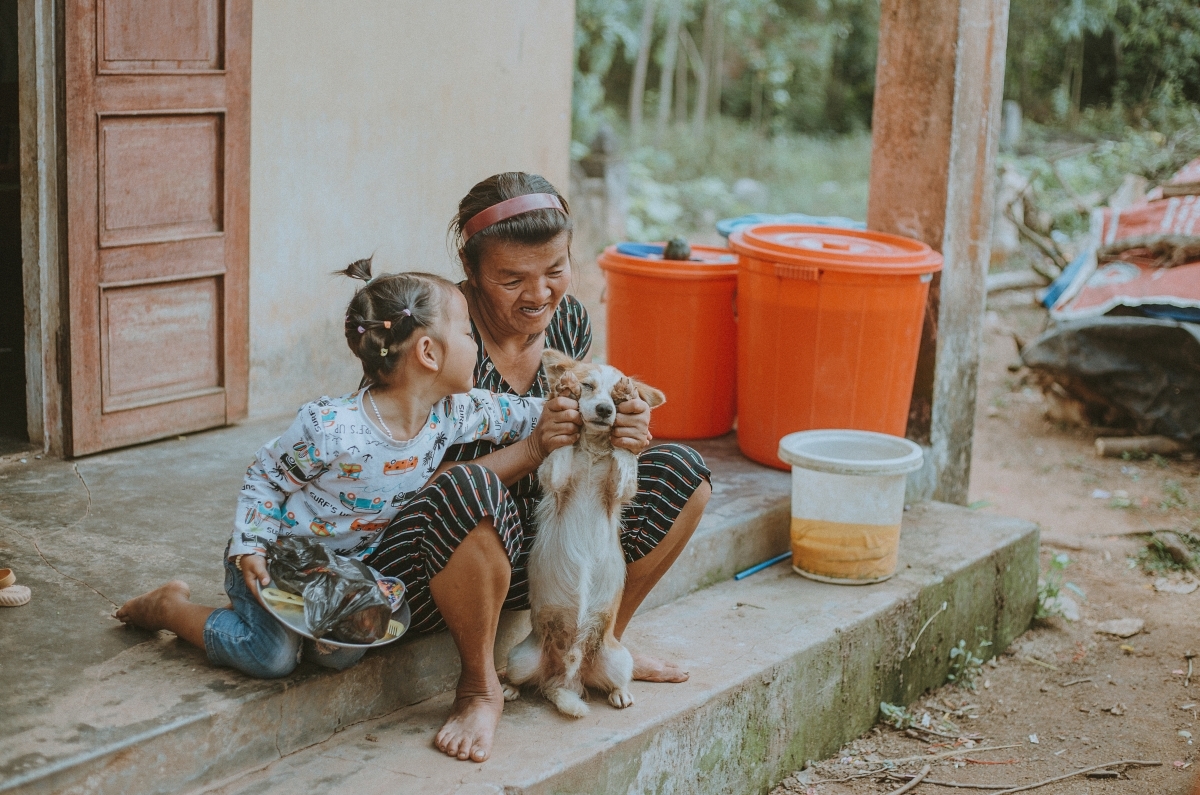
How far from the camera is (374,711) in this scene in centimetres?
275

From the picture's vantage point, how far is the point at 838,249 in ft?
14.0

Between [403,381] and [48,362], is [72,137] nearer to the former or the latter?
[48,362]

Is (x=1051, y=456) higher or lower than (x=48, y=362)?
lower

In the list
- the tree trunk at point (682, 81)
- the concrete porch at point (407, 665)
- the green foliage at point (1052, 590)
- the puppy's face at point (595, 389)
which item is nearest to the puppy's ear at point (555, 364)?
the puppy's face at point (595, 389)

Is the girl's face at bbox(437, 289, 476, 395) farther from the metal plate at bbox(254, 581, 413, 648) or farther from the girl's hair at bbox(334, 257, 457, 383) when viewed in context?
the metal plate at bbox(254, 581, 413, 648)

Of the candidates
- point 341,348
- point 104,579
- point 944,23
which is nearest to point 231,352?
point 341,348

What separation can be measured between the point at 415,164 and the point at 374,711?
9.37ft

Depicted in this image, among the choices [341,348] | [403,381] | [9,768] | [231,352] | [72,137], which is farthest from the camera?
[341,348]

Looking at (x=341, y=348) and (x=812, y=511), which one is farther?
(x=341, y=348)

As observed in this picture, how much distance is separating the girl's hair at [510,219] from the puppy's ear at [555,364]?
0.30m

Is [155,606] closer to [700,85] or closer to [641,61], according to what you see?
[641,61]

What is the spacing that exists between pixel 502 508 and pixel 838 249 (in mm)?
2179

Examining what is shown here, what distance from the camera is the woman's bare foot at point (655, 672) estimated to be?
300cm

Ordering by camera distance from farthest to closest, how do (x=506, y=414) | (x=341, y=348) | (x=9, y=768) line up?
(x=341, y=348), (x=506, y=414), (x=9, y=768)
